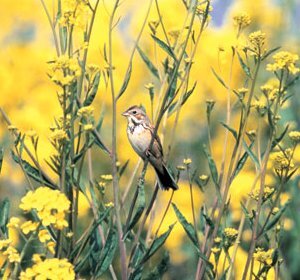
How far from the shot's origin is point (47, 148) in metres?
5.32

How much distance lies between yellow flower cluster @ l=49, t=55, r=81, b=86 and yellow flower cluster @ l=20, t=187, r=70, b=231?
327 millimetres

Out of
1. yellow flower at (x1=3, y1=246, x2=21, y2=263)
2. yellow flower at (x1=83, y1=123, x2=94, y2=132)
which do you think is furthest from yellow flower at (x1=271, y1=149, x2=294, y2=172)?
yellow flower at (x1=3, y1=246, x2=21, y2=263)

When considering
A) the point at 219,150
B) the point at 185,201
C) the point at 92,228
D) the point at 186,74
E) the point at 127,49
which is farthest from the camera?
the point at 127,49

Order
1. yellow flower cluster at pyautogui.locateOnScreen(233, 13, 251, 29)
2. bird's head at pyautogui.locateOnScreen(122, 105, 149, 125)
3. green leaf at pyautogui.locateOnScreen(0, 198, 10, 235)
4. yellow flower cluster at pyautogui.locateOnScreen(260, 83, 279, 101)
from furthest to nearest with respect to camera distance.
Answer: bird's head at pyautogui.locateOnScreen(122, 105, 149, 125) → yellow flower cluster at pyautogui.locateOnScreen(233, 13, 251, 29) → yellow flower cluster at pyautogui.locateOnScreen(260, 83, 279, 101) → green leaf at pyautogui.locateOnScreen(0, 198, 10, 235)

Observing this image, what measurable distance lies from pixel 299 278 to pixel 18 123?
1.89 metres

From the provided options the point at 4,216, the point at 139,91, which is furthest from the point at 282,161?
the point at 139,91

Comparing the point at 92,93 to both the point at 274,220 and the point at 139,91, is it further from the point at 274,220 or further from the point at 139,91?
the point at 139,91

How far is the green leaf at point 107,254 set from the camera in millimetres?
2350

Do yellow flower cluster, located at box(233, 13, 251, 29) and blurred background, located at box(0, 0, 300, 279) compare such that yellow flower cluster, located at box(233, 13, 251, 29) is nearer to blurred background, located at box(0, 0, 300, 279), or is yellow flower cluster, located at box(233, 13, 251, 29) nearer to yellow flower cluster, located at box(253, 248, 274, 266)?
yellow flower cluster, located at box(253, 248, 274, 266)

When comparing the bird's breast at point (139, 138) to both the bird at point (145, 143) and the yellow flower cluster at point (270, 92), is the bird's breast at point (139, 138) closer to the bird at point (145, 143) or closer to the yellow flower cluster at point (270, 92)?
the bird at point (145, 143)

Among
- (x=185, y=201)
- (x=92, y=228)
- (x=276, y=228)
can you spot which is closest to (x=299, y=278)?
(x=185, y=201)

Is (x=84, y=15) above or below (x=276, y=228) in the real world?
above

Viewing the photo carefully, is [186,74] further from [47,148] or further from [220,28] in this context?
[220,28]

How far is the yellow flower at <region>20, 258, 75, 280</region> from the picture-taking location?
6.38 ft
